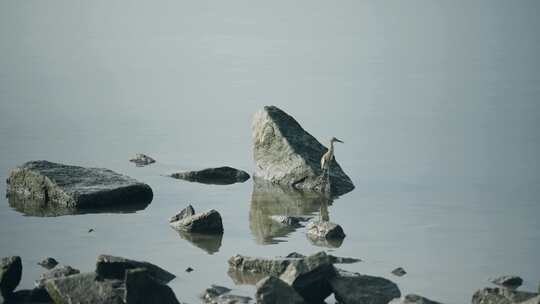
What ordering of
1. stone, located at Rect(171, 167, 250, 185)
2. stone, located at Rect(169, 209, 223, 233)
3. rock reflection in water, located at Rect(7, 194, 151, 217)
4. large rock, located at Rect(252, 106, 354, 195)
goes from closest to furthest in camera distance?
stone, located at Rect(169, 209, 223, 233) → rock reflection in water, located at Rect(7, 194, 151, 217) → large rock, located at Rect(252, 106, 354, 195) → stone, located at Rect(171, 167, 250, 185)

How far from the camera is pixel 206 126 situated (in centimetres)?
3800

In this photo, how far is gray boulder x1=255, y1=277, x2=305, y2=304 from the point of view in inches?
624

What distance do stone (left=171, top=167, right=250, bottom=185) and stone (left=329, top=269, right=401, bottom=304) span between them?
10.6 metres

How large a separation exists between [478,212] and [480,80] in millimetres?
32144

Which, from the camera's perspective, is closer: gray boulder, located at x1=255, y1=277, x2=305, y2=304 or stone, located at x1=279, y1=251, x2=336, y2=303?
gray boulder, located at x1=255, y1=277, x2=305, y2=304

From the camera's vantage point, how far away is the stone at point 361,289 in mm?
16478

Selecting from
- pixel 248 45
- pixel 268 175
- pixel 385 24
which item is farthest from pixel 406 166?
pixel 385 24

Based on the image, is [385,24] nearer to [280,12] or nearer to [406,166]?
[280,12]

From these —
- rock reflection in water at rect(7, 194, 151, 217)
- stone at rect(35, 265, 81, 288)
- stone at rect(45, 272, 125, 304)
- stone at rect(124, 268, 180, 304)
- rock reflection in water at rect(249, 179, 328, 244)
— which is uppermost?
stone at rect(124, 268, 180, 304)

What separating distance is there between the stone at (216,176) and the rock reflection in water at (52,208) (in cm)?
332

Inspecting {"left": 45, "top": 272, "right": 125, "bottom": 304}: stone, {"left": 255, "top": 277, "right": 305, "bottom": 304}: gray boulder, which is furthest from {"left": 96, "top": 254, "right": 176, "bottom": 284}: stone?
{"left": 255, "top": 277, "right": 305, "bottom": 304}: gray boulder

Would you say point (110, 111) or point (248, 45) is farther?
point (248, 45)

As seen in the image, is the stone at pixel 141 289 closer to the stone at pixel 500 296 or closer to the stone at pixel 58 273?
the stone at pixel 58 273

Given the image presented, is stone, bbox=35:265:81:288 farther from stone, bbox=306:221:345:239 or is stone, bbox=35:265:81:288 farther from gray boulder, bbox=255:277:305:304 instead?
stone, bbox=306:221:345:239
